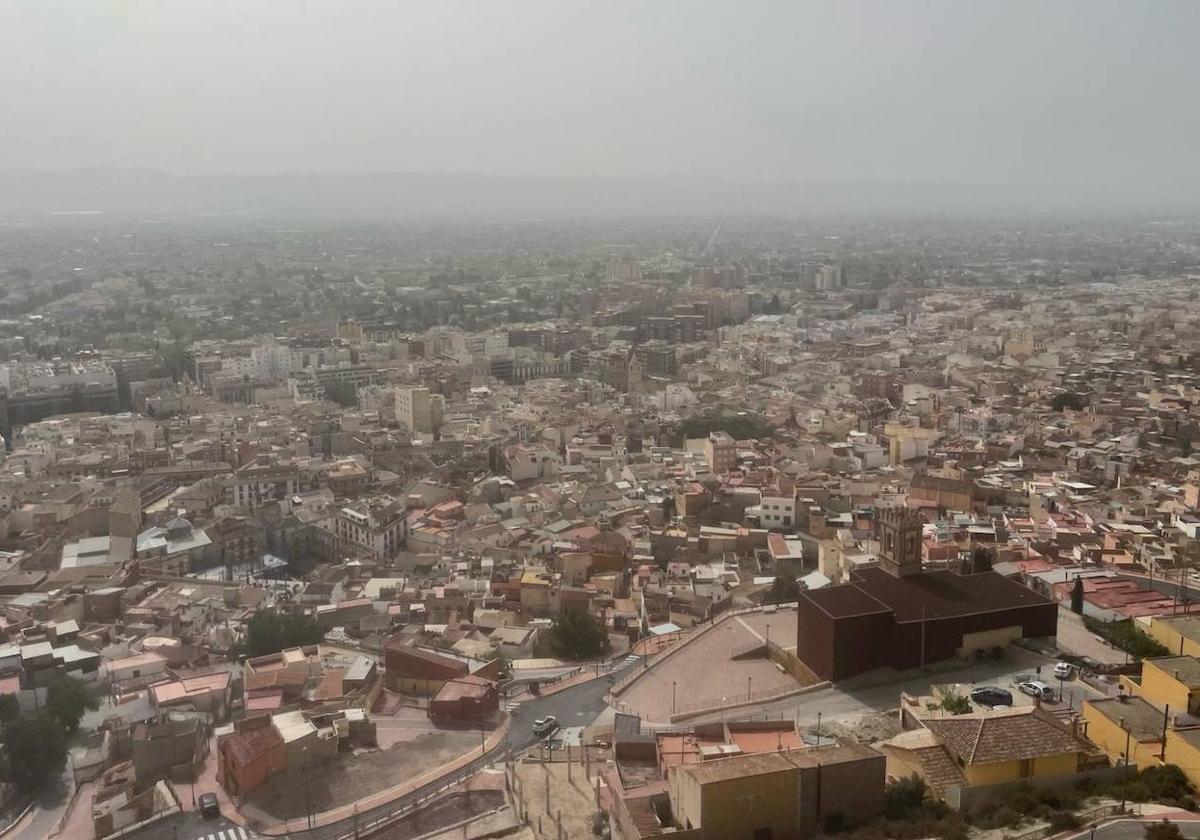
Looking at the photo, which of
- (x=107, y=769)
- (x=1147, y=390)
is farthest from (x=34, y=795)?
(x=1147, y=390)

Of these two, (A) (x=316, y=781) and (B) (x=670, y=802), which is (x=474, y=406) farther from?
(B) (x=670, y=802)

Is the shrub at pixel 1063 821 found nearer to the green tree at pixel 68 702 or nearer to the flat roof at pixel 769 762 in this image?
the flat roof at pixel 769 762

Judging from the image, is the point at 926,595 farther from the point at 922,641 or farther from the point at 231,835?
the point at 231,835

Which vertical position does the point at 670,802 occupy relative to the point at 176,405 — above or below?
above

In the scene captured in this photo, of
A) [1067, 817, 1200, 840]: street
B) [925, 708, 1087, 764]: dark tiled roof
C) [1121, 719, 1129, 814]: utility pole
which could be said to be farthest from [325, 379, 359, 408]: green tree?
[1067, 817, 1200, 840]: street

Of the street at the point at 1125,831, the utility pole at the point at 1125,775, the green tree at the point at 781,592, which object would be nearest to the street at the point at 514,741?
the green tree at the point at 781,592

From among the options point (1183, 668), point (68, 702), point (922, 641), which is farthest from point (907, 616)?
point (68, 702)

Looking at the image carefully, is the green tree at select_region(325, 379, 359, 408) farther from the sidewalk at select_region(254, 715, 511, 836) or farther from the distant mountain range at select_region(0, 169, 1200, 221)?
the distant mountain range at select_region(0, 169, 1200, 221)
